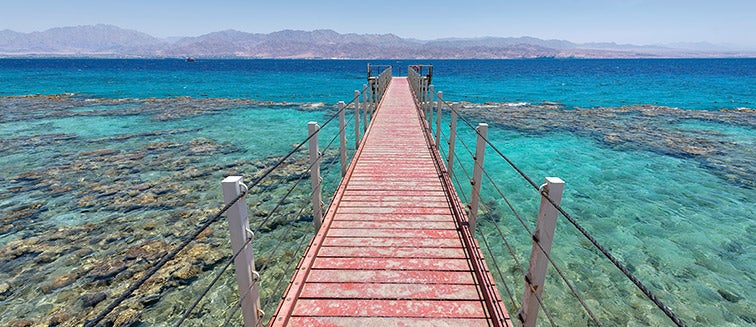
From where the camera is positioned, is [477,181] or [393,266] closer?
[393,266]

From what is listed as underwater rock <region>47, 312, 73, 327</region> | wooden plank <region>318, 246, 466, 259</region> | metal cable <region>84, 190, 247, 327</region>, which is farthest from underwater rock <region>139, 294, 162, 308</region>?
metal cable <region>84, 190, 247, 327</region>

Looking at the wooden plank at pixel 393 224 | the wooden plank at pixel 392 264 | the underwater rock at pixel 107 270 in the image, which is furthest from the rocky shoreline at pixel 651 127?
the underwater rock at pixel 107 270

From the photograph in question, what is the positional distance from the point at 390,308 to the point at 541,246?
165cm

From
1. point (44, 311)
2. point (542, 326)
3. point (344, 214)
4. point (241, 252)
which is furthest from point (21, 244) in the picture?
point (542, 326)

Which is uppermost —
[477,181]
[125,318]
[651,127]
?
[477,181]

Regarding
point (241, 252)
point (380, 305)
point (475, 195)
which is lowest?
point (380, 305)

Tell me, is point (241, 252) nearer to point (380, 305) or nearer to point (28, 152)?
point (380, 305)

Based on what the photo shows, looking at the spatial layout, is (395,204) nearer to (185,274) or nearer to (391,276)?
(391,276)

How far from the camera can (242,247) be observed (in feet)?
9.57

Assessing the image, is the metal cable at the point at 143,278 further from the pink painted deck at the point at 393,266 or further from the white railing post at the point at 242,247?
the pink painted deck at the point at 393,266

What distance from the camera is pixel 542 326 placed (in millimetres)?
5957

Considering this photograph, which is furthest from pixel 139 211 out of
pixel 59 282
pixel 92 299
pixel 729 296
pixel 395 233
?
pixel 729 296

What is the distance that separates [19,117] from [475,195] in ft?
98.5

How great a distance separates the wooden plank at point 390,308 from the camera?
3668 millimetres
